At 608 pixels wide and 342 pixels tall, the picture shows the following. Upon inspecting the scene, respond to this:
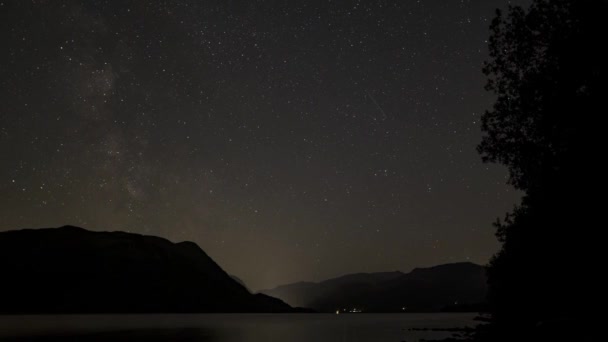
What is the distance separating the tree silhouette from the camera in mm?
17656

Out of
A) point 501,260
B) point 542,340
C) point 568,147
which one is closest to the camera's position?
point 568,147

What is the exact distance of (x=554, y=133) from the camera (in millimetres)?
19625

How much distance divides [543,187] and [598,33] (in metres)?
5.81

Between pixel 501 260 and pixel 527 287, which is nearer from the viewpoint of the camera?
pixel 527 287

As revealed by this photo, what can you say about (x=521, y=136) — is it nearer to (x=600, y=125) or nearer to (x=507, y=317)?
Result: (x=600, y=125)

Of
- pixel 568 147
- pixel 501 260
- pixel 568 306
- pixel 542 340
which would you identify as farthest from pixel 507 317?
pixel 568 147

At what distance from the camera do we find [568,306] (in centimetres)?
2167

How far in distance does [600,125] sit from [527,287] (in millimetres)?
10464

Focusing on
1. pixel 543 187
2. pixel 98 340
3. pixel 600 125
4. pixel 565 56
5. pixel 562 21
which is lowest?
pixel 98 340

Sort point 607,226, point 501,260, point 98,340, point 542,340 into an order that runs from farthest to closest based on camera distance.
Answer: point 98,340 < point 501,260 < point 542,340 < point 607,226

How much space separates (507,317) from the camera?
36562 mm

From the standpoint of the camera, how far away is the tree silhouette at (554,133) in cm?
1766

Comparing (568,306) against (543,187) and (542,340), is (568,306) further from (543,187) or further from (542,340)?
(543,187)

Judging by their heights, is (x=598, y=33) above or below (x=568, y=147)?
above
